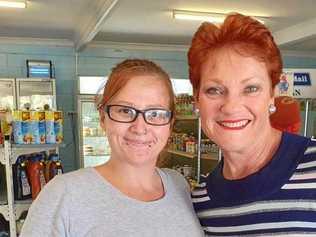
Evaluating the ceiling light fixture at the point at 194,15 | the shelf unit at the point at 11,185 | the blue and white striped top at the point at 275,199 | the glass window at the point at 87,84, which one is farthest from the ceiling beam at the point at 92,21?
the blue and white striped top at the point at 275,199

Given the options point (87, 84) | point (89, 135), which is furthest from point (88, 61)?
point (89, 135)

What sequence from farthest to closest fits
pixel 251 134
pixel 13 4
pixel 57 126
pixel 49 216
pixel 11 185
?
pixel 13 4
pixel 57 126
pixel 11 185
pixel 251 134
pixel 49 216

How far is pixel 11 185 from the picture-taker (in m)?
2.79

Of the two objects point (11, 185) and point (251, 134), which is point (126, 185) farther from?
point (11, 185)

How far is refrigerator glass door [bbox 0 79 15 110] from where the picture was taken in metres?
5.70

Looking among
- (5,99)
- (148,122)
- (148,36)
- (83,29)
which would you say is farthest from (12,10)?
(148,122)

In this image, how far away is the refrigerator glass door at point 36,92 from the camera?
18.7ft

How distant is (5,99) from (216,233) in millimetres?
5144

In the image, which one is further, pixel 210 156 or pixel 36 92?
pixel 36 92

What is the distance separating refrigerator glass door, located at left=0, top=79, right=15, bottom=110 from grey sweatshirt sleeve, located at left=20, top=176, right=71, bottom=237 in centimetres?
498

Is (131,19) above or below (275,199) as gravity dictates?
above

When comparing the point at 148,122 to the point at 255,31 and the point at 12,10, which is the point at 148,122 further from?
the point at 12,10

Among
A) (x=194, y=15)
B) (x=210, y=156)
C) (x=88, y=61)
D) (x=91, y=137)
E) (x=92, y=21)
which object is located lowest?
(x=210, y=156)

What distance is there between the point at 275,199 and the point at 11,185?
224 cm
